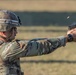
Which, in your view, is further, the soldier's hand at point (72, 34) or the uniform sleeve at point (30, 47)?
the soldier's hand at point (72, 34)

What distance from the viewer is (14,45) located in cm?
569

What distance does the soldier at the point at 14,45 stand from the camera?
18.4ft

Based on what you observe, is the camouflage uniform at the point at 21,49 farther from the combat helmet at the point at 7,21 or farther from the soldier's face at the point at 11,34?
the combat helmet at the point at 7,21

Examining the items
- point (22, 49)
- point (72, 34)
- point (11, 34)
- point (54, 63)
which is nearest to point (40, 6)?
point (54, 63)

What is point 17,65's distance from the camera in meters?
5.98

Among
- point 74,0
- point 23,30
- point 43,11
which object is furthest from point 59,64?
point 74,0

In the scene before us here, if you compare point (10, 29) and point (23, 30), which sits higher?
point (10, 29)

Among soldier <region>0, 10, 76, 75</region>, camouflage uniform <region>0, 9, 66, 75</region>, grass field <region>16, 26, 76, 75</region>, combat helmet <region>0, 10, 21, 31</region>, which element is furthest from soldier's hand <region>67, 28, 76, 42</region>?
grass field <region>16, 26, 76, 75</region>

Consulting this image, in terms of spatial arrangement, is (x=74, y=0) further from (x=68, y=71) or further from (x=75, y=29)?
(x=75, y=29)

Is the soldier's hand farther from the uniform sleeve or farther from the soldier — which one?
the uniform sleeve

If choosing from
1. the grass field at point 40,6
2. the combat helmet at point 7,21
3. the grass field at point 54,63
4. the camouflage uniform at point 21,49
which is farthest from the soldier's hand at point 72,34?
the grass field at point 40,6

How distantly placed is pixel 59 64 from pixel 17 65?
733 cm

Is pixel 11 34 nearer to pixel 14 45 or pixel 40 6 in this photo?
pixel 14 45

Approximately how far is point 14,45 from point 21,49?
10 centimetres
